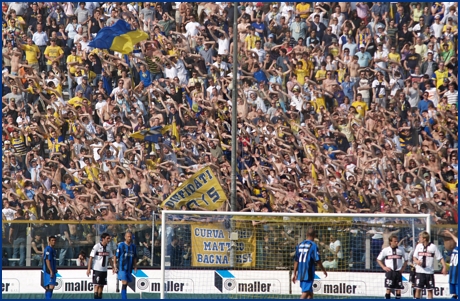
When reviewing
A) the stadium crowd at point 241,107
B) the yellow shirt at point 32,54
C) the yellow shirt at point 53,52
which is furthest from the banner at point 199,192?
the yellow shirt at point 32,54

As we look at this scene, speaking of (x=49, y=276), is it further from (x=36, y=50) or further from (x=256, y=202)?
(x=36, y=50)

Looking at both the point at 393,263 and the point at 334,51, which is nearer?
the point at 393,263

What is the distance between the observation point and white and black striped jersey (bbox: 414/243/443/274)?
15.9m

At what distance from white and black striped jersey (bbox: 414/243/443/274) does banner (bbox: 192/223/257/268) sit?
3.22 meters

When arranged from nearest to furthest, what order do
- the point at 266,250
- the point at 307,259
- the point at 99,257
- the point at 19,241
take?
the point at 307,259 → the point at 99,257 → the point at 266,250 → the point at 19,241

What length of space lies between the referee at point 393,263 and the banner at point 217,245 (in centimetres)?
267

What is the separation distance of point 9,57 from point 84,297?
815 centimetres

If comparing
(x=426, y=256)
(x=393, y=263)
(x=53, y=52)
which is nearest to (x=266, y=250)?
(x=393, y=263)

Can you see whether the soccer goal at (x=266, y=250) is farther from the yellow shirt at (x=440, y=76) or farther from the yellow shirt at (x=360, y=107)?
the yellow shirt at (x=440, y=76)

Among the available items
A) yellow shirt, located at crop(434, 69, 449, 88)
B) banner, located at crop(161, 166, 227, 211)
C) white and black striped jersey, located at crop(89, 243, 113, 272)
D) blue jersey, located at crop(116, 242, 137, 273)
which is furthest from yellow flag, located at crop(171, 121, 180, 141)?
yellow shirt, located at crop(434, 69, 449, 88)

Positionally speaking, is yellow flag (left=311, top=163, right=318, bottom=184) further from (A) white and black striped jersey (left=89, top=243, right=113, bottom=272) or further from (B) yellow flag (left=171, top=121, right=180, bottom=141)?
(A) white and black striped jersey (left=89, top=243, right=113, bottom=272)

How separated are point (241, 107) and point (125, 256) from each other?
7.44 meters

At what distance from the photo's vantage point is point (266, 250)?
57.4ft

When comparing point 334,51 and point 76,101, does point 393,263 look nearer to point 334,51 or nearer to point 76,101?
point 334,51
